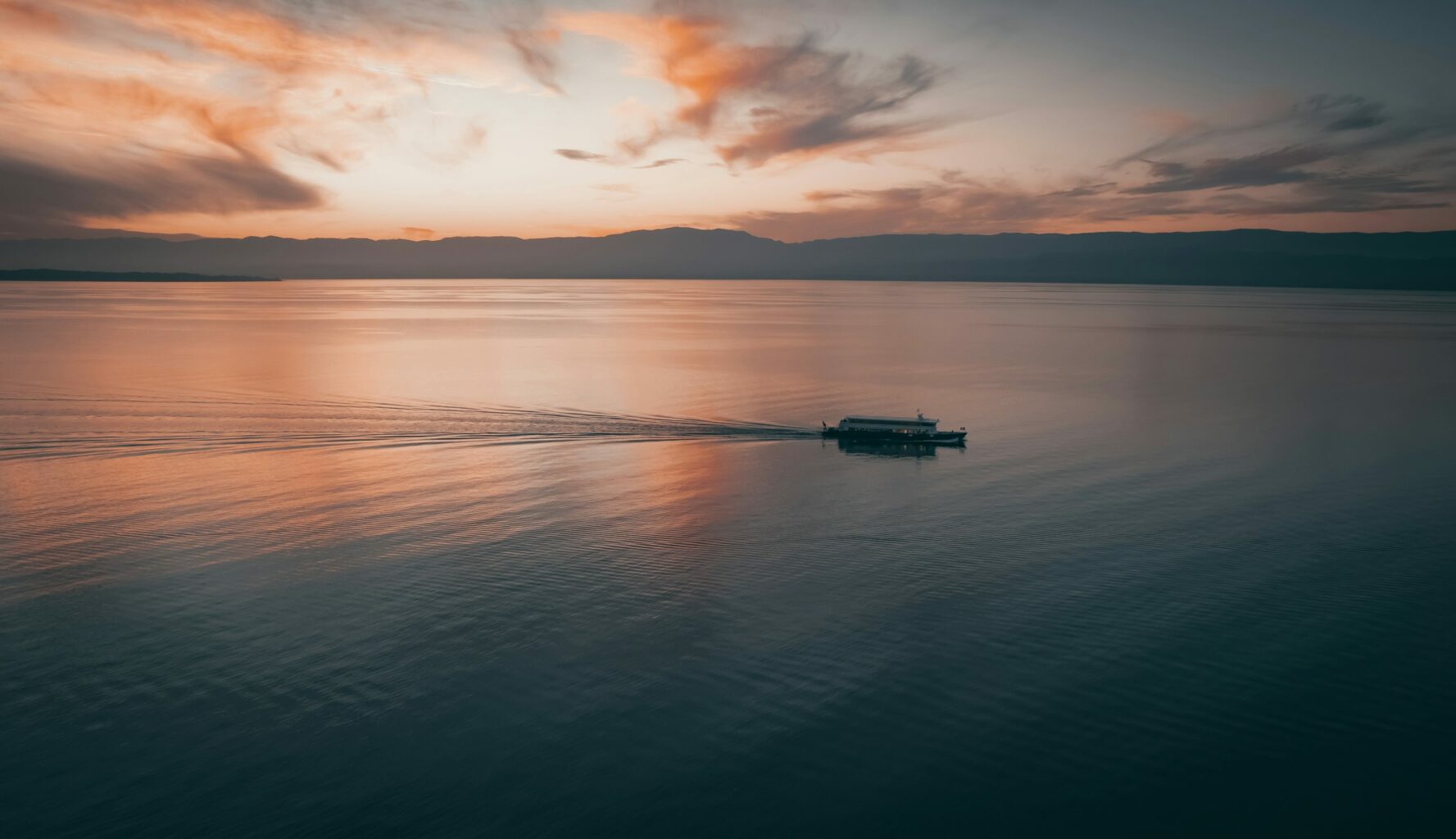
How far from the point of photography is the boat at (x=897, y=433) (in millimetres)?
58906

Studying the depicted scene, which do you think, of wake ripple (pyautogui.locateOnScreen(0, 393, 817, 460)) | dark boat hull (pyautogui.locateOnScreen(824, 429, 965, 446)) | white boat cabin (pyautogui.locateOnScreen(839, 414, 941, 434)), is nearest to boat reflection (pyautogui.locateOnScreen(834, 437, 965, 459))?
dark boat hull (pyautogui.locateOnScreen(824, 429, 965, 446))

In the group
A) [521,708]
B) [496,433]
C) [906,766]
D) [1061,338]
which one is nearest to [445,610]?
[521,708]

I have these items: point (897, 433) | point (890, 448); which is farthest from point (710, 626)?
point (897, 433)

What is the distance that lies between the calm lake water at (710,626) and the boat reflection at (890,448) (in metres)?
0.88

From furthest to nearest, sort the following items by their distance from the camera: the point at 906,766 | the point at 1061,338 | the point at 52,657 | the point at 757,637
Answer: the point at 1061,338 < the point at 757,637 < the point at 52,657 < the point at 906,766

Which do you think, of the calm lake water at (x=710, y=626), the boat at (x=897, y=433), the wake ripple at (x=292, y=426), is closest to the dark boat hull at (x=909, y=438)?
the boat at (x=897, y=433)

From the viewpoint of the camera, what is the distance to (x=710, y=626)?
28484 mm

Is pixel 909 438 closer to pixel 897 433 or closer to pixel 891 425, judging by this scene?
pixel 897 433

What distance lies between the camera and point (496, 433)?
57.9 m

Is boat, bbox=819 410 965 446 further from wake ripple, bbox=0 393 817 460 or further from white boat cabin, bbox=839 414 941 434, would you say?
wake ripple, bbox=0 393 817 460

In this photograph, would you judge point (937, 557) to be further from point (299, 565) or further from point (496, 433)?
point (496, 433)

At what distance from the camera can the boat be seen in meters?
58.9

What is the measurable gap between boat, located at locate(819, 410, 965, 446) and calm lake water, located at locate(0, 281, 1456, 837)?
1.60m

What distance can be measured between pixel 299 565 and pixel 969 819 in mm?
26474
